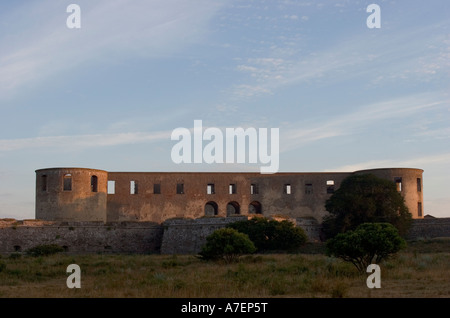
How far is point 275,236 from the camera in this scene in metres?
31.8

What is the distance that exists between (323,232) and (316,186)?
6.85 m

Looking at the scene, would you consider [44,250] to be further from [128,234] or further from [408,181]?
[408,181]

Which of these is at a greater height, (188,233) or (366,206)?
(366,206)

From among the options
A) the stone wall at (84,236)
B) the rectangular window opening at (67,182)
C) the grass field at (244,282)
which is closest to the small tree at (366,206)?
the stone wall at (84,236)

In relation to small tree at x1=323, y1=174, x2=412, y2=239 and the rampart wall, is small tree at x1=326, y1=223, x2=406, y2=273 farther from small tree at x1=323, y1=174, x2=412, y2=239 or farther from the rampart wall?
small tree at x1=323, y1=174, x2=412, y2=239

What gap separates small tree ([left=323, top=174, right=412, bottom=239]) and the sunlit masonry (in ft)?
8.66

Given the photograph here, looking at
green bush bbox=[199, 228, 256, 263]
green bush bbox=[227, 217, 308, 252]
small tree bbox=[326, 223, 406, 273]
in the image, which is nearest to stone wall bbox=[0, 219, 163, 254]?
green bush bbox=[227, 217, 308, 252]

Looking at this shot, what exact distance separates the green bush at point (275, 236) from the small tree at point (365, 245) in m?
12.9

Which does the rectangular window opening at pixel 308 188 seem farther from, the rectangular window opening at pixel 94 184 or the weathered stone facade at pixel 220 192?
the rectangular window opening at pixel 94 184

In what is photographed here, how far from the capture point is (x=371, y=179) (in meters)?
36.6

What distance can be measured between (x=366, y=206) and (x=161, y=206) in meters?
16.6

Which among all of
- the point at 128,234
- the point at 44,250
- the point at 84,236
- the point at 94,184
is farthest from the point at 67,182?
the point at 44,250

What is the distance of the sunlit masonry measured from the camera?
36.1 metres

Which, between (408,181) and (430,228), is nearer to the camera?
(430,228)
